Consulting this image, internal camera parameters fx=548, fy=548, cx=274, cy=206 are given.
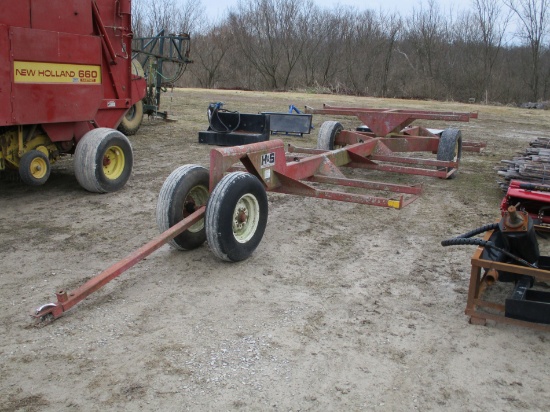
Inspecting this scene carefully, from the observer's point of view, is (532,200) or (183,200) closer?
(183,200)

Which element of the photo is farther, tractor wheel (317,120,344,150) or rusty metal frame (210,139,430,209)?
tractor wheel (317,120,344,150)

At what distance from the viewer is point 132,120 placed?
1197 cm

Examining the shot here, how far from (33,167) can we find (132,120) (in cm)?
568

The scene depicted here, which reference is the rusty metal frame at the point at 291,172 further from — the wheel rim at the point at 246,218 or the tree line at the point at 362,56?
the tree line at the point at 362,56

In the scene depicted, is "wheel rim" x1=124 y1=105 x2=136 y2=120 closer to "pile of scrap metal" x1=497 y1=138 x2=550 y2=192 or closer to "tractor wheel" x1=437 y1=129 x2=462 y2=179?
"tractor wheel" x1=437 y1=129 x2=462 y2=179

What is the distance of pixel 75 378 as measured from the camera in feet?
9.89

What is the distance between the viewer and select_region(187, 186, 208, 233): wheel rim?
4.84 metres

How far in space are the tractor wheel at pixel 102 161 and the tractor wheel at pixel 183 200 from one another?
2.33 metres

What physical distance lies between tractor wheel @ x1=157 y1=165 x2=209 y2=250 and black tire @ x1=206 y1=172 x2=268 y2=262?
0.42 metres

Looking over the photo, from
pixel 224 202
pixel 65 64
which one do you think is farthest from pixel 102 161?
pixel 224 202

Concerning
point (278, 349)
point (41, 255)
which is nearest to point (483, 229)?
point (278, 349)

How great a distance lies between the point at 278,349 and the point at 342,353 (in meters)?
0.39

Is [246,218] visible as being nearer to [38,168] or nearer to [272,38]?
[38,168]

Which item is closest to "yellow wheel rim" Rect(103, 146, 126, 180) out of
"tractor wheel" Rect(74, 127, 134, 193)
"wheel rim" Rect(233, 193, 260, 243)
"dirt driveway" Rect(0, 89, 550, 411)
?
"tractor wheel" Rect(74, 127, 134, 193)
